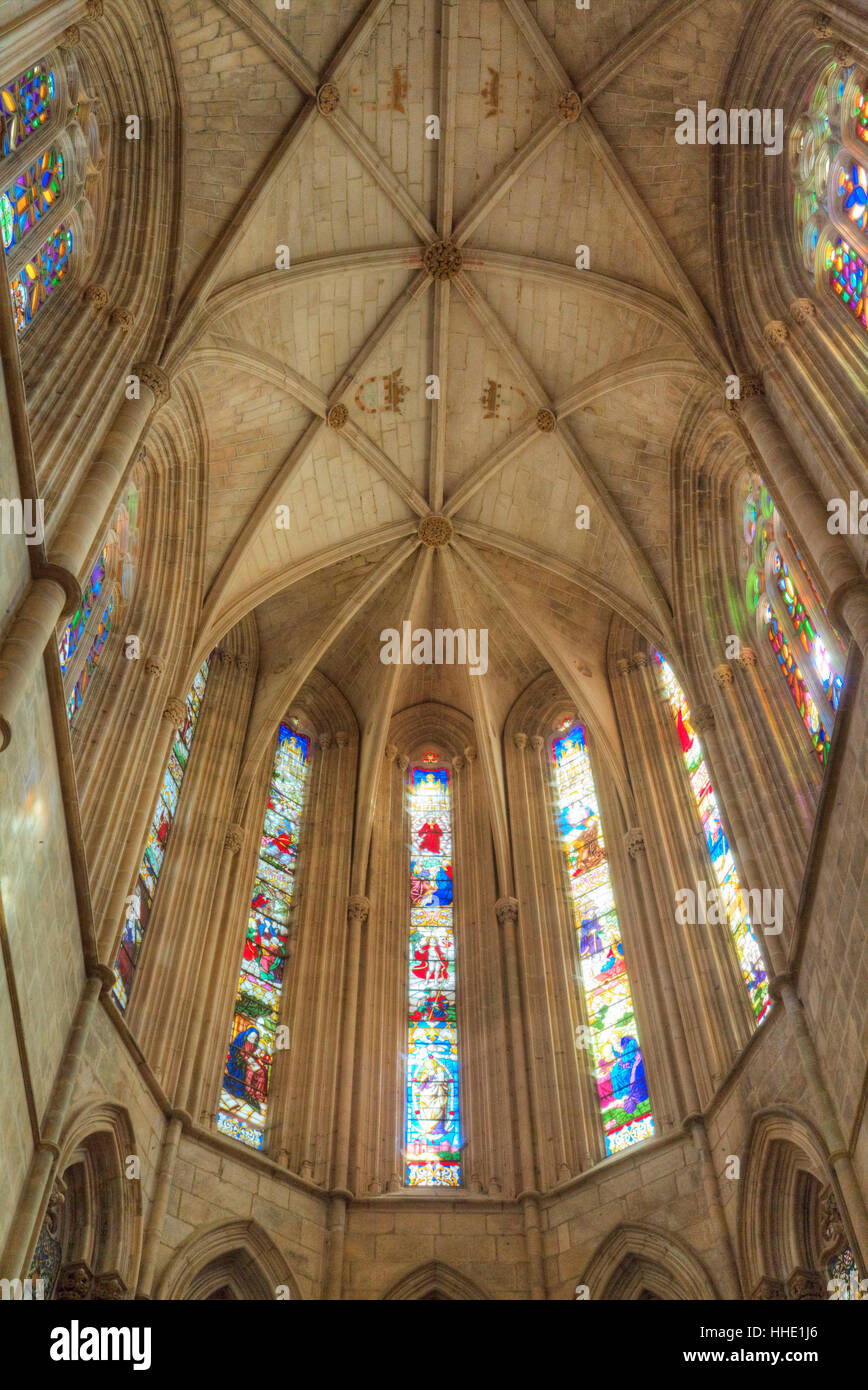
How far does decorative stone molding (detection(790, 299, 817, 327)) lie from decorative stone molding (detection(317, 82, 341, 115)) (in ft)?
19.6

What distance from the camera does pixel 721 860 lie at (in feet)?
50.0

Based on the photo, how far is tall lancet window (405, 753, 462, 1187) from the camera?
14969 mm

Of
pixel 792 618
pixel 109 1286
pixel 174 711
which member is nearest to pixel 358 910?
pixel 174 711

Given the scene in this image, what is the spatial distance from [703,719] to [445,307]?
21.7 feet

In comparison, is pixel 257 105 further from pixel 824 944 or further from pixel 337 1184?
pixel 337 1184

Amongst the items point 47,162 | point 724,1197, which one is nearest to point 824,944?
point 724,1197

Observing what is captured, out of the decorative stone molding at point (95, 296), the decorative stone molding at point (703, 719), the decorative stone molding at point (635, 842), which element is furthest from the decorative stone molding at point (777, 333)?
the decorative stone molding at point (95, 296)

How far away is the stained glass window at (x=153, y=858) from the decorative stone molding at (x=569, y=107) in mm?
8053

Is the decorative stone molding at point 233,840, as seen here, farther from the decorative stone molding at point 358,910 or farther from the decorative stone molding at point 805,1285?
the decorative stone molding at point 805,1285

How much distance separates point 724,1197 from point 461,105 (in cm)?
1283

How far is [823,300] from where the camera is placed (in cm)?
1341

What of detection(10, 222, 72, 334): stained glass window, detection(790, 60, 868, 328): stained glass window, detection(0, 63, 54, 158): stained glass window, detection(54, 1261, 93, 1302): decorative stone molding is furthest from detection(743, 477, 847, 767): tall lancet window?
detection(0, 63, 54, 158): stained glass window

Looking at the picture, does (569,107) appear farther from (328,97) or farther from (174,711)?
(174,711)

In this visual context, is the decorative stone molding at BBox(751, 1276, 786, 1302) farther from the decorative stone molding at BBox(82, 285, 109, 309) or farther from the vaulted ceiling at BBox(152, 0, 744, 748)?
the decorative stone molding at BBox(82, 285, 109, 309)
